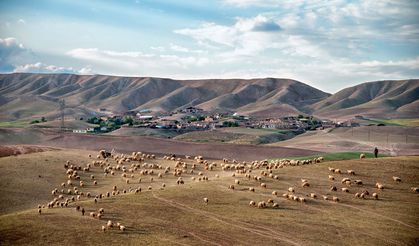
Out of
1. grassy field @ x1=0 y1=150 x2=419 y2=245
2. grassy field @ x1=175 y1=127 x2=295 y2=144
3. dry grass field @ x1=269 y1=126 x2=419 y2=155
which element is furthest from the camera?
grassy field @ x1=175 y1=127 x2=295 y2=144

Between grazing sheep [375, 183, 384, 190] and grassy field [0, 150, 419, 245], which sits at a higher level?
grazing sheep [375, 183, 384, 190]

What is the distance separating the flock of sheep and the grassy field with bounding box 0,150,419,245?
1.28 ft

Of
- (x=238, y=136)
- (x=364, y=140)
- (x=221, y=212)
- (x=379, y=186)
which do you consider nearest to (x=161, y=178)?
(x=221, y=212)

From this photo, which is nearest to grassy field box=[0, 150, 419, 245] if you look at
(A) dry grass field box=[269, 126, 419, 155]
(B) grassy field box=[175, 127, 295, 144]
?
(A) dry grass field box=[269, 126, 419, 155]

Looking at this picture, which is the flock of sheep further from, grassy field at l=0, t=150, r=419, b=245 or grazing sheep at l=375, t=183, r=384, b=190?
grassy field at l=0, t=150, r=419, b=245

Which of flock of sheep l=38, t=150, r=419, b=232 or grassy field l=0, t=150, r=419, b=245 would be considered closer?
grassy field l=0, t=150, r=419, b=245

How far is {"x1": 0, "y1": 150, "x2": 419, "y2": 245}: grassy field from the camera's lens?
1113 inches

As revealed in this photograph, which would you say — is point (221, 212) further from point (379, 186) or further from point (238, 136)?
point (238, 136)

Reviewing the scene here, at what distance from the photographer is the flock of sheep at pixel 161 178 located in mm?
37594

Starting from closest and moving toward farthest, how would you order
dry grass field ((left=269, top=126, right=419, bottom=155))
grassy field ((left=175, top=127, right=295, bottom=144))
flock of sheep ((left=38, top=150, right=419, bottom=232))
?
1. flock of sheep ((left=38, top=150, right=419, bottom=232))
2. dry grass field ((left=269, top=126, right=419, bottom=155))
3. grassy field ((left=175, top=127, right=295, bottom=144))

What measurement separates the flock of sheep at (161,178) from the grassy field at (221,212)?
1.28ft

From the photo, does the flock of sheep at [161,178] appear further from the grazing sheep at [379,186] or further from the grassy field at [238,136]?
the grassy field at [238,136]

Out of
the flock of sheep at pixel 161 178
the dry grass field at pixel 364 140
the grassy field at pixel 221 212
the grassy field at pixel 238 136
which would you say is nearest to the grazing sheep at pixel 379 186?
the flock of sheep at pixel 161 178

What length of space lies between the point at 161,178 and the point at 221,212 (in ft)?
59.1
